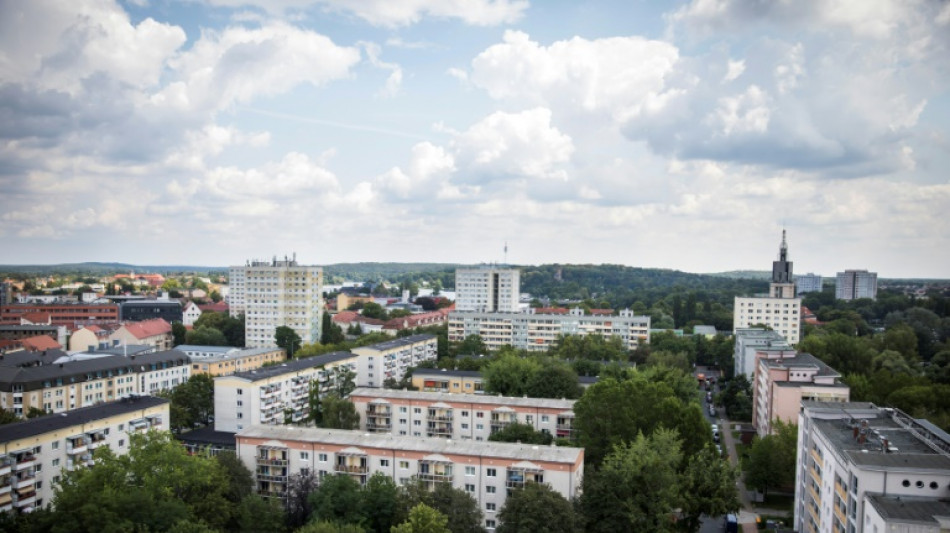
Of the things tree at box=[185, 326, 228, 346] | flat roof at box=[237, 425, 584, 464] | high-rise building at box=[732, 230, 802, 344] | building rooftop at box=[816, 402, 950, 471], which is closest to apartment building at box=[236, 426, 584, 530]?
flat roof at box=[237, 425, 584, 464]

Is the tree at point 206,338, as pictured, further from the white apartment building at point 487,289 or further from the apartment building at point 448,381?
the white apartment building at point 487,289

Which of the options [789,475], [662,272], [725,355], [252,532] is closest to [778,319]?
[725,355]

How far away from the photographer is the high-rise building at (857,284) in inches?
4670

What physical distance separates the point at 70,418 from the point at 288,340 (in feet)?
102

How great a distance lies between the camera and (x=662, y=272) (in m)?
192

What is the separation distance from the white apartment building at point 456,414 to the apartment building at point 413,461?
7.53 m

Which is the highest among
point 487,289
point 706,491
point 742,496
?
point 487,289

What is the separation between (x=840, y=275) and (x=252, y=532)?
126442mm

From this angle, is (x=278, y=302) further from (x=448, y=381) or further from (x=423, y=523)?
(x=423, y=523)

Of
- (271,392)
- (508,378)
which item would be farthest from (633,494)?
(271,392)

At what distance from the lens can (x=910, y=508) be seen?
1650 cm

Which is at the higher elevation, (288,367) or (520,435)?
(288,367)

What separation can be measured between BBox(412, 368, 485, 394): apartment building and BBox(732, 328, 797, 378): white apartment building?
1791 cm

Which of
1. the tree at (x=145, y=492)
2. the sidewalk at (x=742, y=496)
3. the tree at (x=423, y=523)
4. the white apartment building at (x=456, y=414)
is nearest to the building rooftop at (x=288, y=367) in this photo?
the white apartment building at (x=456, y=414)
